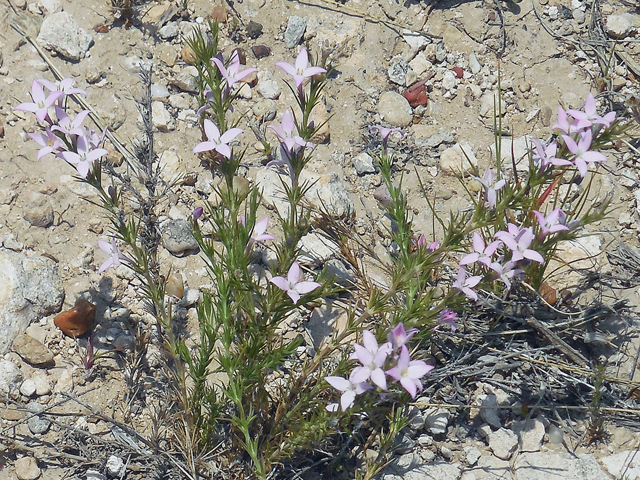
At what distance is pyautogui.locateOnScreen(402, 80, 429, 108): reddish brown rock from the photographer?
5328mm

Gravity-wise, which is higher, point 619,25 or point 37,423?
point 619,25

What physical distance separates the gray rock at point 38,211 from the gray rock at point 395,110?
283cm

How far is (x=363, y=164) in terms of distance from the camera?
504 centimetres

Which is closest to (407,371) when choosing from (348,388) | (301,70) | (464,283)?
(348,388)

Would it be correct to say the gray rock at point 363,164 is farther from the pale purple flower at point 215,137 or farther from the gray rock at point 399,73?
the pale purple flower at point 215,137

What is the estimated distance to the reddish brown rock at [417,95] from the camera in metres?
5.33

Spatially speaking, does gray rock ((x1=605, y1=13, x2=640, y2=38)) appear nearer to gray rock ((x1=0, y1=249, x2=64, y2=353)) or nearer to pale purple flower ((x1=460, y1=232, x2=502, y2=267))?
pale purple flower ((x1=460, y1=232, x2=502, y2=267))

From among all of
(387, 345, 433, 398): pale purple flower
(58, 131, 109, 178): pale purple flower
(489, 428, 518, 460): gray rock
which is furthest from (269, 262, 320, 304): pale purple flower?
(489, 428, 518, 460): gray rock

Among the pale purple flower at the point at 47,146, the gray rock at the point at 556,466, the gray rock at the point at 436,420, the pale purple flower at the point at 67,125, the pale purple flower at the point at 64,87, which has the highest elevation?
the pale purple flower at the point at 64,87

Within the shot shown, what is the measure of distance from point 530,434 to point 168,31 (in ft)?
14.5

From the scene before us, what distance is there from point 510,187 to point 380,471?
6.61 feet

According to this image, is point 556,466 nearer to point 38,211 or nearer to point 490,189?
point 490,189

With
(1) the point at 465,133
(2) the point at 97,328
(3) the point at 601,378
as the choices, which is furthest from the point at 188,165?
(3) the point at 601,378

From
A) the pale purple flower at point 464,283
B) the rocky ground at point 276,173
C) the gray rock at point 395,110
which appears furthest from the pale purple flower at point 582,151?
the gray rock at point 395,110
